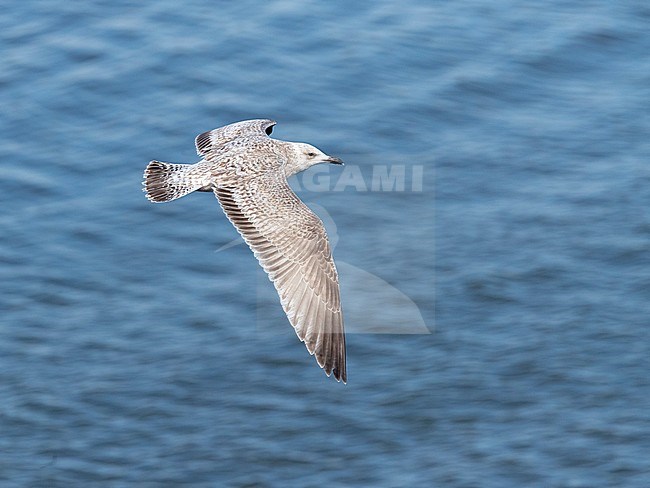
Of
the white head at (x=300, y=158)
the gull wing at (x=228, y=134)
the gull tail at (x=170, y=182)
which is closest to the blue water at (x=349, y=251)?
the gull wing at (x=228, y=134)

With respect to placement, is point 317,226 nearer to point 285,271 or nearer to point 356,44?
point 285,271

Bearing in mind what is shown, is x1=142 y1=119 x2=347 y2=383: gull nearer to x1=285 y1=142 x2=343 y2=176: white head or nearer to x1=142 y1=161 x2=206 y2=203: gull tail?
x1=142 y1=161 x2=206 y2=203: gull tail

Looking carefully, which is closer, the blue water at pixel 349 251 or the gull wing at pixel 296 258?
the gull wing at pixel 296 258

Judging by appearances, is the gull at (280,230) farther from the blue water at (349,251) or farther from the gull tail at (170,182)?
the blue water at (349,251)

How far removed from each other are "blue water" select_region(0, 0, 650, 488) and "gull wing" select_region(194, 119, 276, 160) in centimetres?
Answer: 263

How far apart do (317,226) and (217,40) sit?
Answer: 9.80 metres

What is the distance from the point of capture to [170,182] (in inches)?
499

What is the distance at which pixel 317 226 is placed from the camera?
40.1 ft

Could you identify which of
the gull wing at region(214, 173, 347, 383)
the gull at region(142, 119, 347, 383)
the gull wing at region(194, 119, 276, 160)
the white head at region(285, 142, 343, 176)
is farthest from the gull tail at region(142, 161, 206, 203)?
the white head at region(285, 142, 343, 176)

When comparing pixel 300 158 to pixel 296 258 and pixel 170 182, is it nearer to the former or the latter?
pixel 170 182

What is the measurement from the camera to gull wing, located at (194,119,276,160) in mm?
13945

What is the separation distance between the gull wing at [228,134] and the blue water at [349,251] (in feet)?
8.61

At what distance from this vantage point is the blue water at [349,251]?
47.8 feet

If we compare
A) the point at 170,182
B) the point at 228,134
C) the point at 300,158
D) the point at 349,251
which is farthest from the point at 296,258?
the point at 349,251
